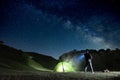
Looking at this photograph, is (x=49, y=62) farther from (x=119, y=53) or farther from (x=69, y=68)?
(x=119, y=53)

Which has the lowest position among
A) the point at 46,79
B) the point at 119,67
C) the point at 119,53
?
the point at 46,79

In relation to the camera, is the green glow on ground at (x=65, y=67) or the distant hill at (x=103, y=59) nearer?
the distant hill at (x=103, y=59)

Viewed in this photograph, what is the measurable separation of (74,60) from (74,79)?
40806mm

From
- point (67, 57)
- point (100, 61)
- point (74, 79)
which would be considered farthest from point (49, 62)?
point (74, 79)

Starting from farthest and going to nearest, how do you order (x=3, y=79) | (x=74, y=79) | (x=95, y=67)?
(x=95, y=67), (x=74, y=79), (x=3, y=79)

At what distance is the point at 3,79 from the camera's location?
15.0 m

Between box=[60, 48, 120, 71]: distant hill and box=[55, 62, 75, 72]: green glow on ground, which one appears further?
box=[55, 62, 75, 72]: green glow on ground

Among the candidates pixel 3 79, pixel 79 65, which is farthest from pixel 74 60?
pixel 3 79

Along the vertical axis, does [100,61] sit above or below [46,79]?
above

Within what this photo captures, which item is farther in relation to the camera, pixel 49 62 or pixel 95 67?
pixel 49 62

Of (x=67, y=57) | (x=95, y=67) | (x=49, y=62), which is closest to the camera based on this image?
(x=95, y=67)

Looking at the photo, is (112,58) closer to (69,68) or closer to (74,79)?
(69,68)

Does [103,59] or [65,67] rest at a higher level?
[103,59]

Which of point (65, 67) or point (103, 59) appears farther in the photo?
point (65, 67)
